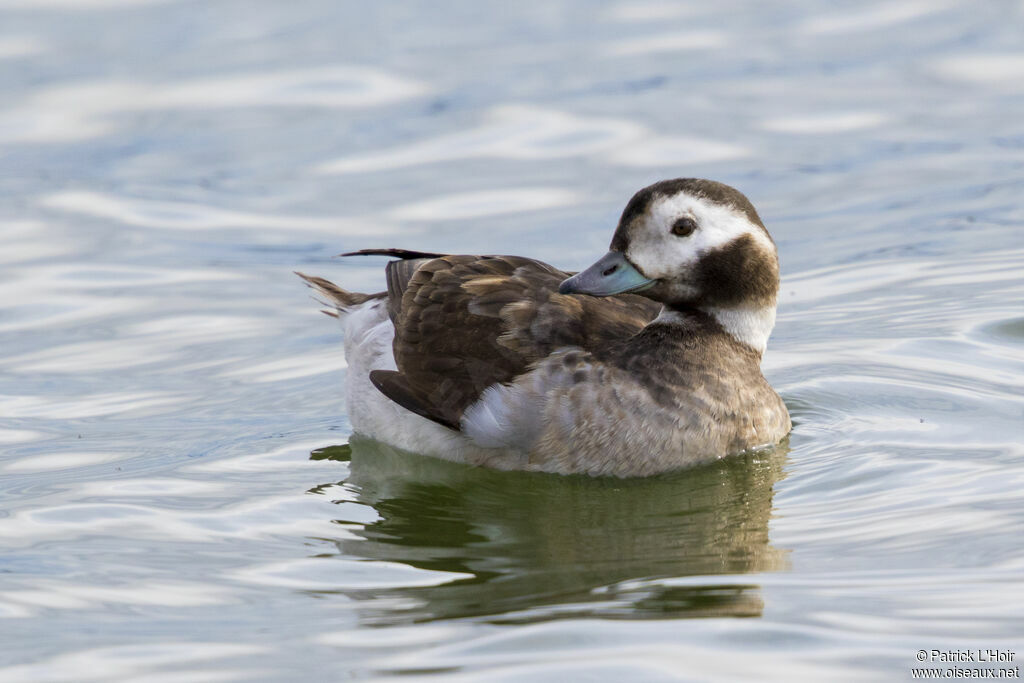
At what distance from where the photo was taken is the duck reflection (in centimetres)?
588

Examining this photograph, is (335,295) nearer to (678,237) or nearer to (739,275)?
(678,237)

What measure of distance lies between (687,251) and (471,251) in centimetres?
408

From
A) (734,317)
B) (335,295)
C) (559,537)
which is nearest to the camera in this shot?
(559,537)

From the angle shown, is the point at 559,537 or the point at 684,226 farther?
the point at 684,226

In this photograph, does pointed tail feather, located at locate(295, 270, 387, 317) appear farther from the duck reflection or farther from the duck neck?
the duck neck

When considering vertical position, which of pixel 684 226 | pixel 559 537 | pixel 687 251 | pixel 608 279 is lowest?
pixel 559 537

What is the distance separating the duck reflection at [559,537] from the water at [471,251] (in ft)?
0.08

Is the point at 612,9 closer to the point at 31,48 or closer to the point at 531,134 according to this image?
the point at 531,134

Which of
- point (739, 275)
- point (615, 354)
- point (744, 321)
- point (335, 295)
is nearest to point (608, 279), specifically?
point (615, 354)

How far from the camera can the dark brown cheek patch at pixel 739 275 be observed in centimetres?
748

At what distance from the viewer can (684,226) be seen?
7.39m

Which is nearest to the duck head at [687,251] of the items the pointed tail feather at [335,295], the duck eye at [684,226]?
the duck eye at [684,226]

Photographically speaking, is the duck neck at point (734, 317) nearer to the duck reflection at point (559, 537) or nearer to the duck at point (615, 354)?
the duck at point (615, 354)

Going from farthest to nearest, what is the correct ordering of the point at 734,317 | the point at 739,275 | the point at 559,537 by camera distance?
the point at 734,317 < the point at 739,275 < the point at 559,537
